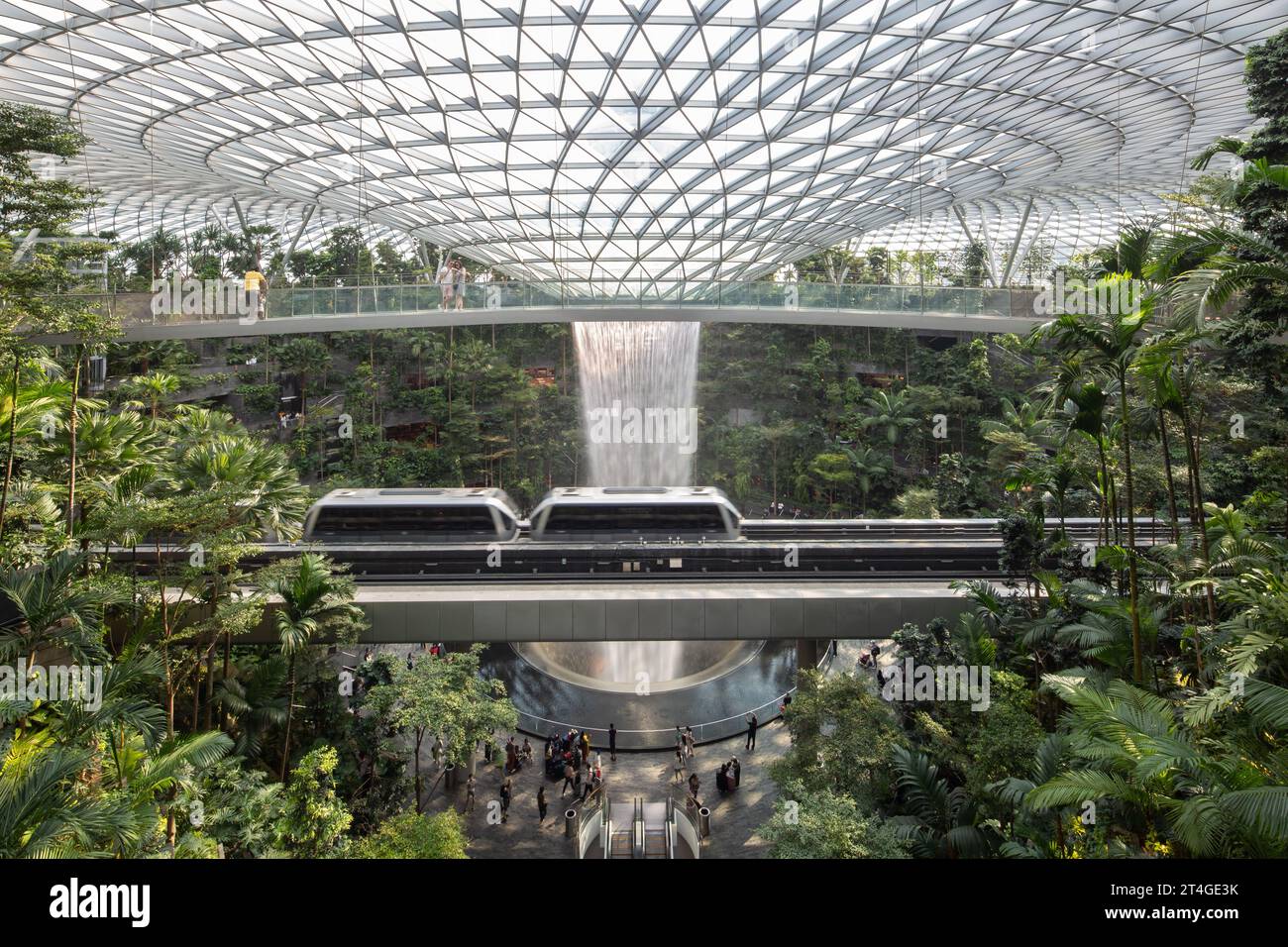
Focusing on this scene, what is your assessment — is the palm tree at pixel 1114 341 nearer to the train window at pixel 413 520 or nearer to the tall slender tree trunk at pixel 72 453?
the train window at pixel 413 520

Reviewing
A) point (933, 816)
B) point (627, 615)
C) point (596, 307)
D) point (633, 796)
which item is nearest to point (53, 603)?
point (627, 615)

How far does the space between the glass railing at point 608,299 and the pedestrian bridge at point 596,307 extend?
47 mm

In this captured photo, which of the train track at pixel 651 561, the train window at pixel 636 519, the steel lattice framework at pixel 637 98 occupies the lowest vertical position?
the train track at pixel 651 561

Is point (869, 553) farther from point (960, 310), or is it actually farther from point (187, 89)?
point (187, 89)

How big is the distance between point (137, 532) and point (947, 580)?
66.9 ft

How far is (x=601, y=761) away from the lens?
78.2 ft

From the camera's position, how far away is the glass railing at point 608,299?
3064 cm

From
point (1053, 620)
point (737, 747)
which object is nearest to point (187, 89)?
point (737, 747)

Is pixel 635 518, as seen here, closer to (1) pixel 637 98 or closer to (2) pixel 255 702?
(2) pixel 255 702

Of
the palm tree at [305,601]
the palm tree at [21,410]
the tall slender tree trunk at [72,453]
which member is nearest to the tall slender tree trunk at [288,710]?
the palm tree at [305,601]

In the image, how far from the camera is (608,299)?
34375mm

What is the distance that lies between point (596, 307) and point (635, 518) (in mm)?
13745

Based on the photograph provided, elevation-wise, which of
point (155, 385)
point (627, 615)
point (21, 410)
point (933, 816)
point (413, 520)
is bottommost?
point (933, 816)

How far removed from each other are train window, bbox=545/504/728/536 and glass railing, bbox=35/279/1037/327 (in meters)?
12.6
